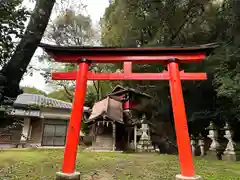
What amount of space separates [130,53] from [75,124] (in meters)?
2.46

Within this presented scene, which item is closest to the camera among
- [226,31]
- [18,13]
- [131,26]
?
[18,13]

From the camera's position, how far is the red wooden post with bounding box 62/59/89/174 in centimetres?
463

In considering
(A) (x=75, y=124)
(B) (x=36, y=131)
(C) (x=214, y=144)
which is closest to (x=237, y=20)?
(C) (x=214, y=144)

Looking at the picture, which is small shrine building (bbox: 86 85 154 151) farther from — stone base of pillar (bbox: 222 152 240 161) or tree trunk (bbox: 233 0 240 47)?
tree trunk (bbox: 233 0 240 47)

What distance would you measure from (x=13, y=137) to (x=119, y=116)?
807 centimetres

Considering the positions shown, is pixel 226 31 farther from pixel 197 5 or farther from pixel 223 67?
pixel 223 67

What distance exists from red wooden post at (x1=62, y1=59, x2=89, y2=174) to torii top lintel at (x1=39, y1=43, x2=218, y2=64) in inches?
12.6

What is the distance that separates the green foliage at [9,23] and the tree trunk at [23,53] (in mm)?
117

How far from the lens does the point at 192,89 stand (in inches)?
616

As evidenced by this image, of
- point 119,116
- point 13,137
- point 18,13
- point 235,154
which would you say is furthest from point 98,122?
point 18,13

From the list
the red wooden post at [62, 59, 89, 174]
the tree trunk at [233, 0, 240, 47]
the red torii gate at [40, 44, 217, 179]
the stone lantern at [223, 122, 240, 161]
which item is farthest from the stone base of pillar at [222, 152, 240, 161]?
the red wooden post at [62, 59, 89, 174]

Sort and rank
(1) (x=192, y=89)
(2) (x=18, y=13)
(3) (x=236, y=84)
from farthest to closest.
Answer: (1) (x=192, y=89)
(3) (x=236, y=84)
(2) (x=18, y=13)

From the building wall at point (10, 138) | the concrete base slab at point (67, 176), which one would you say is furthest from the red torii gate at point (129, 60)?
the building wall at point (10, 138)

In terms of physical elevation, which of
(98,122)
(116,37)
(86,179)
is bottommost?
(86,179)
